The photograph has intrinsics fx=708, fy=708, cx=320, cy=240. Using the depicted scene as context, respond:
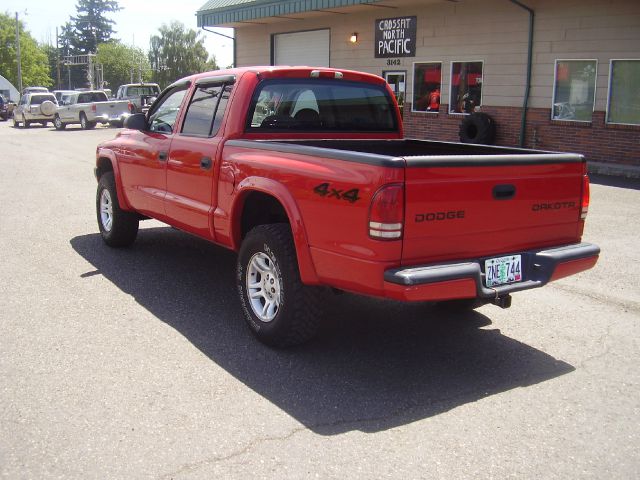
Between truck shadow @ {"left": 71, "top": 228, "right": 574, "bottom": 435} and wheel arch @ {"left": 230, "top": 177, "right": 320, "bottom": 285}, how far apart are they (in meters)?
0.62

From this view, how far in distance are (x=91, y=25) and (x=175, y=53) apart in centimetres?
3068

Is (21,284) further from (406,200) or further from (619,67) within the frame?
(619,67)

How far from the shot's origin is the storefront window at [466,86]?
18.5 m

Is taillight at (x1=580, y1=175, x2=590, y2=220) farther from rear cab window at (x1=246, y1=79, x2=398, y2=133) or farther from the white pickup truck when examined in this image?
the white pickup truck

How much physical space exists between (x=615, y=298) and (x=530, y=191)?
2.22 m

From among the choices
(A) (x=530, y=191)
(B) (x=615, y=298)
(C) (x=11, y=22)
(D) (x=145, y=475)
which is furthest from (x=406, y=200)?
(C) (x=11, y=22)

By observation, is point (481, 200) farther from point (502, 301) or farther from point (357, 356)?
point (357, 356)

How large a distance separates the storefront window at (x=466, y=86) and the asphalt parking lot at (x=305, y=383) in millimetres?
12294

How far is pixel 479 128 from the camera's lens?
700 inches

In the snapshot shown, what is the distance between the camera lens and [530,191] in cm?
446

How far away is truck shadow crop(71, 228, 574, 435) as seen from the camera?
401 cm

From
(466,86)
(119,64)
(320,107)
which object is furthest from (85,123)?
(119,64)

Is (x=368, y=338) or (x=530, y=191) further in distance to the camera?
(x=368, y=338)

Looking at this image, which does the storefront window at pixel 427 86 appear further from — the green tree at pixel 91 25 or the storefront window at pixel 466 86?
the green tree at pixel 91 25
